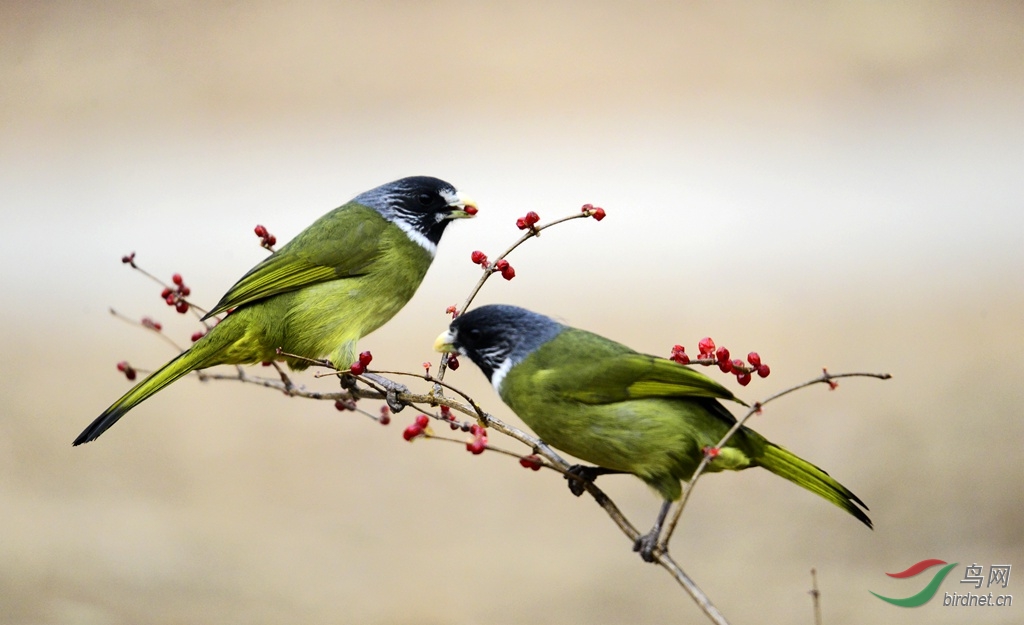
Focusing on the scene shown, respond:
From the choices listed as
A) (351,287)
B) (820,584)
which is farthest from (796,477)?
(820,584)

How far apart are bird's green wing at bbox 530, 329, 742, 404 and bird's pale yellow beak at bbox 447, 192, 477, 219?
74 cm

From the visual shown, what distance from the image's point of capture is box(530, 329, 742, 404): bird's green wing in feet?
8.37

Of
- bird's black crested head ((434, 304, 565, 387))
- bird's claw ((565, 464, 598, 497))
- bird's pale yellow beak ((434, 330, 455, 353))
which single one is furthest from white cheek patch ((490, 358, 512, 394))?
bird's claw ((565, 464, 598, 497))

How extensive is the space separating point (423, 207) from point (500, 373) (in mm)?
986

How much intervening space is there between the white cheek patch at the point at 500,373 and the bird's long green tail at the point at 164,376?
0.97 meters

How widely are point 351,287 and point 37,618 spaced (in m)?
3.90

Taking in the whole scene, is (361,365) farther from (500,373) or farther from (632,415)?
(632,415)

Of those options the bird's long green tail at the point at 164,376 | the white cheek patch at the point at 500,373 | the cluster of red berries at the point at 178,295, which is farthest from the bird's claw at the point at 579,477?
the cluster of red berries at the point at 178,295

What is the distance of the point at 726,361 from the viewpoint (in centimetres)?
257

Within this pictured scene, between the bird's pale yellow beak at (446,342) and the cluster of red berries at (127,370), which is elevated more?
the bird's pale yellow beak at (446,342)

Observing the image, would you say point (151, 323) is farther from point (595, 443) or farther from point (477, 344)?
point (595, 443)

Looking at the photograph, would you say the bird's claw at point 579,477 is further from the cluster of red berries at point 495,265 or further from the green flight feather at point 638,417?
the cluster of red berries at point 495,265

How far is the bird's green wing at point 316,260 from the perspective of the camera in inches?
131

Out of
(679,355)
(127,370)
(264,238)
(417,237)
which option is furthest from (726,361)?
(127,370)
